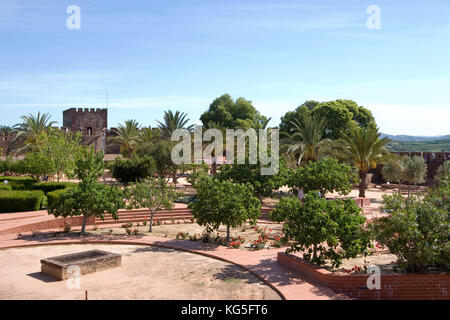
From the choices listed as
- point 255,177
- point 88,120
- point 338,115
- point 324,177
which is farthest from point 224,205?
point 88,120

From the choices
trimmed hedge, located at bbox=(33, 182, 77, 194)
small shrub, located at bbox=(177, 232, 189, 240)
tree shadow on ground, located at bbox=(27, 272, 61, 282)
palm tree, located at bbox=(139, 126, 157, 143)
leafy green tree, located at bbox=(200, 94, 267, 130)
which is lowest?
tree shadow on ground, located at bbox=(27, 272, 61, 282)

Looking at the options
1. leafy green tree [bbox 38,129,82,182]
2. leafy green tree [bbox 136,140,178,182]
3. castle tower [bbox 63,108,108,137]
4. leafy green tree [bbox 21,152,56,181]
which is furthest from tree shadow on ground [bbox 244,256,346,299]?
castle tower [bbox 63,108,108,137]

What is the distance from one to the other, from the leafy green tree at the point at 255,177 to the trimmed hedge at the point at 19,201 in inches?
406

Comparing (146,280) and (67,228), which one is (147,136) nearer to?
(67,228)

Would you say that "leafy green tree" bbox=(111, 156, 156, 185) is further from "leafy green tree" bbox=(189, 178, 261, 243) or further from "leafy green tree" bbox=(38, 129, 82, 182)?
"leafy green tree" bbox=(189, 178, 261, 243)

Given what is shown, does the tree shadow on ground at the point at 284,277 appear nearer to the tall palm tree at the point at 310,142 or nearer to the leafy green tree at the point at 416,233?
the leafy green tree at the point at 416,233

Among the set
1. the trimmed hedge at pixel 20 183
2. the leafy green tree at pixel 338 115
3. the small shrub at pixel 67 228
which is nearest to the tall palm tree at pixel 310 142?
the small shrub at pixel 67 228

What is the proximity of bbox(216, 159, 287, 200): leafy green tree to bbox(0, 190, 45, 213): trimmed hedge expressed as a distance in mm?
10307

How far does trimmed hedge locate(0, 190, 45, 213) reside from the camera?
20.6m

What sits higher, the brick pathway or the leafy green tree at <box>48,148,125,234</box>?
the leafy green tree at <box>48,148,125,234</box>

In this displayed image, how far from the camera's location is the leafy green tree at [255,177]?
822 inches
